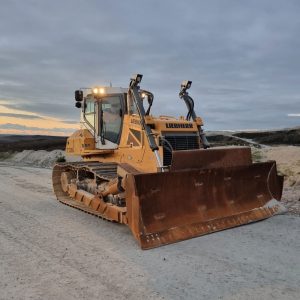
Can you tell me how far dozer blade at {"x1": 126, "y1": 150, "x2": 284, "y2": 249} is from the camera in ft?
21.9

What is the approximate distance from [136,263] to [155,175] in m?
1.69

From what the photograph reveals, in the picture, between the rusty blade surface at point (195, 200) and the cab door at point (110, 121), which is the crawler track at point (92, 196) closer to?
the cab door at point (110, 121)

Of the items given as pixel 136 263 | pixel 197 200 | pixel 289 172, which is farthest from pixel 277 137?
pixel 136 263

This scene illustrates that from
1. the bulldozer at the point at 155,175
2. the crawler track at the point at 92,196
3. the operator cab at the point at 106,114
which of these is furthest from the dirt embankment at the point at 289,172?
the operator cab at the point at 106,114

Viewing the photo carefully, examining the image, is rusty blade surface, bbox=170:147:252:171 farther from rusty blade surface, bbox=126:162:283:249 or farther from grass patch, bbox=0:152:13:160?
grass patch, bbox=0:152:13:160

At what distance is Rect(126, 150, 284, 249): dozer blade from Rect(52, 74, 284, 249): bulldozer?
2 cm

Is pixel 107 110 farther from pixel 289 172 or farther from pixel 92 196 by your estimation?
pixel 289 172

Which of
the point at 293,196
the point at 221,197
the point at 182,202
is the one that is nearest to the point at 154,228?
the point at 182,202

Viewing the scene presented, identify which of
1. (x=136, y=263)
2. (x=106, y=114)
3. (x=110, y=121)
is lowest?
(x=136, y=263)

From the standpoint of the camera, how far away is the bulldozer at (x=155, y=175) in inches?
271

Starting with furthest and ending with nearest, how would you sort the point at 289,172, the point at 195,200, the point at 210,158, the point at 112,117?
the point at 289,172 < the point at 112,117 < the point at 210,158 < the point at 195,200

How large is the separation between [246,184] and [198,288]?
13.6 feet

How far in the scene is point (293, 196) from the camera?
11477 millimetres

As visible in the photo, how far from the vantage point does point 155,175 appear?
689 cm
